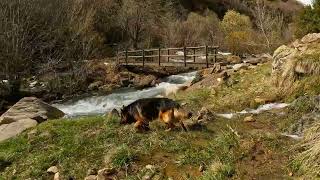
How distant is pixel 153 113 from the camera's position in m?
9.12

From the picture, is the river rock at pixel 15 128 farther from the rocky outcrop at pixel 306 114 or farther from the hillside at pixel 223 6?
the hillside at pixel 223 6

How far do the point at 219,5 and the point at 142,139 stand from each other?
→ 228ft

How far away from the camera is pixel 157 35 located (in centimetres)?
4578

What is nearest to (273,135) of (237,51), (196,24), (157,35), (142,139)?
(142,139)

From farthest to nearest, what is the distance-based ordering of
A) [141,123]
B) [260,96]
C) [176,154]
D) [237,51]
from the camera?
[237,51] → [260,96] → [141,123] → [176,154]

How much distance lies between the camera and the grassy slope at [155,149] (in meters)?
7.11

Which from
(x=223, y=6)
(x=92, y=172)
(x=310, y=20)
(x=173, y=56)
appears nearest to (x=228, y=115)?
(x=92, y=172)

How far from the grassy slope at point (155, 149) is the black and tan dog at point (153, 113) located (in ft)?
0.62

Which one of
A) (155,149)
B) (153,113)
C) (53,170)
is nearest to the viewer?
(53,170)

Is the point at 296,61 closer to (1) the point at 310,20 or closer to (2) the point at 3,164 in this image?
(1) the point at 310,20

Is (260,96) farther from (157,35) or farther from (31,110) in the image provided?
(157,35)

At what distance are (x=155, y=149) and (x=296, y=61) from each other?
18.7 ft

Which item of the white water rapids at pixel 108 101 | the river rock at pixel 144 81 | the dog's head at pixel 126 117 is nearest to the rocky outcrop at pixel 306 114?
the dog's head at pixel 126 117

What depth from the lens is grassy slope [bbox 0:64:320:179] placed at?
7105mm
